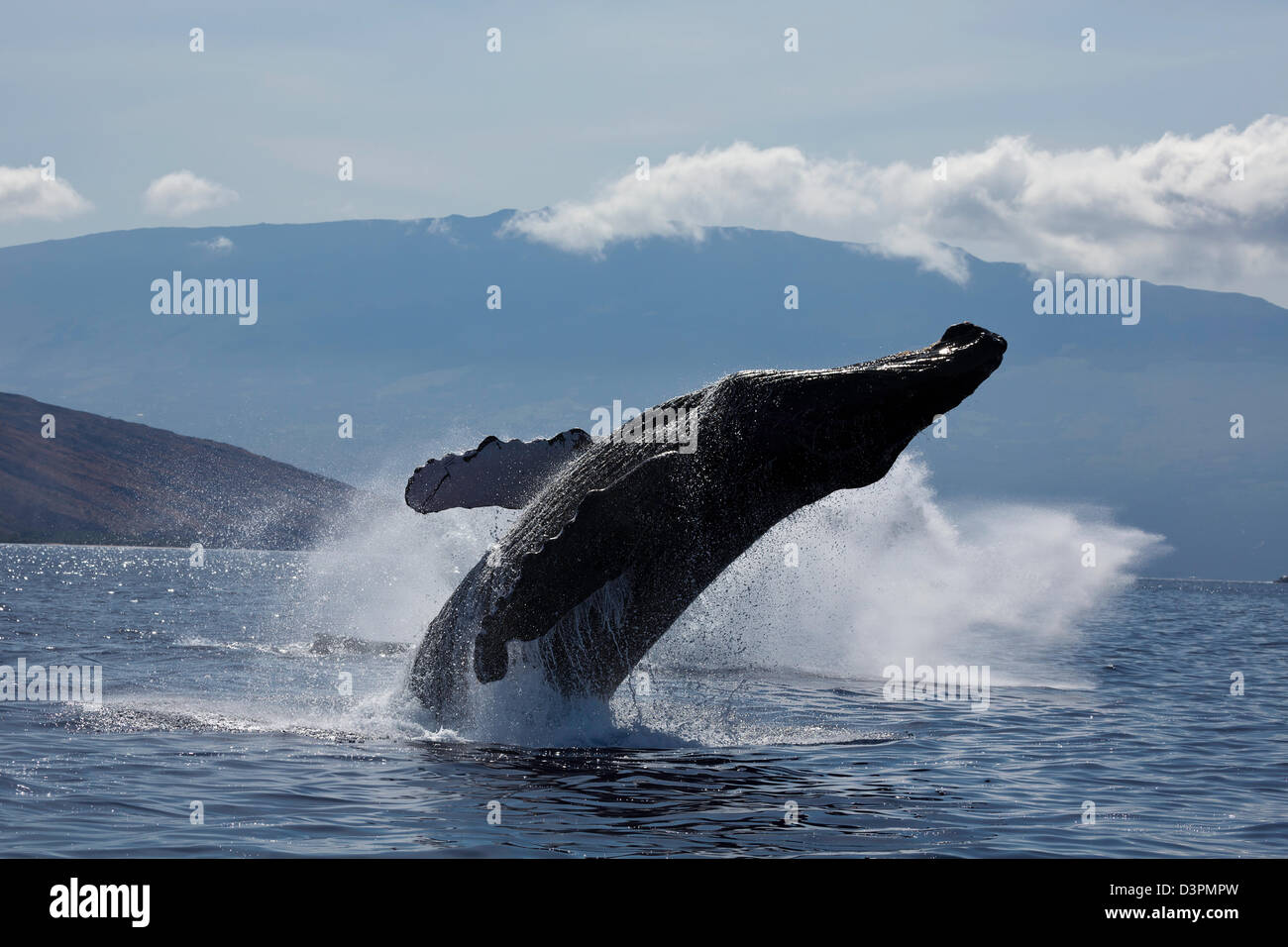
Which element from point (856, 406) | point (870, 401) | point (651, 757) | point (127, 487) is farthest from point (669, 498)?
point (127, 487)

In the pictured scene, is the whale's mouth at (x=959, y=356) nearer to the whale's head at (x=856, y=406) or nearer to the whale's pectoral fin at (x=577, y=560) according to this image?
the whale's head at (x=856, y=406)

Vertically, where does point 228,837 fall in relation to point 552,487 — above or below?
below

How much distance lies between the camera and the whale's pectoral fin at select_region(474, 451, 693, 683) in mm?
9305

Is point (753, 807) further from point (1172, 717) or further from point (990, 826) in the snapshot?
point (1172, 717)

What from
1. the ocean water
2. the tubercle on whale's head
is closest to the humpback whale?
the tubercle on whale's head

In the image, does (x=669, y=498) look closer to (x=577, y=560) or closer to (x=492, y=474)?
(x=577, y=560)

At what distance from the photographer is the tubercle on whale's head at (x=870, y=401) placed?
901 cm

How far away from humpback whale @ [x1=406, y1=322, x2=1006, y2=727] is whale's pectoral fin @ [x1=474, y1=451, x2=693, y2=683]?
0.03 ft

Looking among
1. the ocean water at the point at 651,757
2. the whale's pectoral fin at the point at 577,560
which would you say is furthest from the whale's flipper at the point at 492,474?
the whale's pectoral fin at the point at 577,560

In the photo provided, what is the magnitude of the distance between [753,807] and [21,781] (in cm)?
516

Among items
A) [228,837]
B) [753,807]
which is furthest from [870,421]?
[228,837]

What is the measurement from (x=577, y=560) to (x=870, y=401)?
2.41 m
